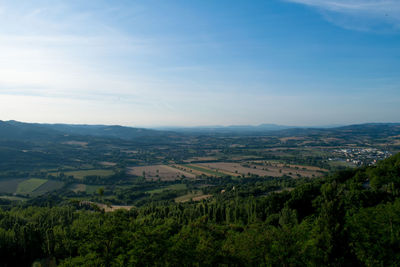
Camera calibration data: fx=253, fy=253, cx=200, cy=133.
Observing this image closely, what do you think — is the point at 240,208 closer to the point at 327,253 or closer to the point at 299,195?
the point at 299,195

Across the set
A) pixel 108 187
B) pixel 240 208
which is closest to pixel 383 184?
pixel 240 208

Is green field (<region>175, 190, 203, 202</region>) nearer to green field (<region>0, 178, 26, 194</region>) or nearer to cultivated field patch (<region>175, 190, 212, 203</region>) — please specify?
cultivated field patch (<region>175, 190, 212, 203</region>)

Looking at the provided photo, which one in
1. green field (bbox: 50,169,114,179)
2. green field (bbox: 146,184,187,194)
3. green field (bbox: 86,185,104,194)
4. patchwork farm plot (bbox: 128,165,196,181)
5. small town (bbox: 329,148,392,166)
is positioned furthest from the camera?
small town (bbox: 329,148,392,166)

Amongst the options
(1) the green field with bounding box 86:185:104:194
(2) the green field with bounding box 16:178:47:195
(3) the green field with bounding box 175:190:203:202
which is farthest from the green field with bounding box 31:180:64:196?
(3) the green field with bounding box 175:190:203:202

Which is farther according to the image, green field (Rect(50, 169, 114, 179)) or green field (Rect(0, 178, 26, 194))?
green field (Rect(50, 169, 114, 179))

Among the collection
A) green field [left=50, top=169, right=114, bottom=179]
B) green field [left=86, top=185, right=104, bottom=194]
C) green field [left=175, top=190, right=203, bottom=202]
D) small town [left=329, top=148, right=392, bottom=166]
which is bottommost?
green field [left=86, top=185, right=104, bottom=194]

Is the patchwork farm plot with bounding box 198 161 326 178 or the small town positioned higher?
the small town

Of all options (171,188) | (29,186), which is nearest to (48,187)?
(29,186)

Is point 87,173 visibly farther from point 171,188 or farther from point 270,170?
point 270,170
